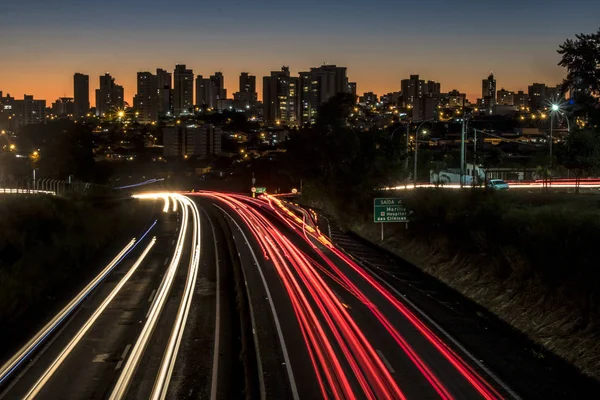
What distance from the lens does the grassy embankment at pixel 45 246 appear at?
73.0 feet

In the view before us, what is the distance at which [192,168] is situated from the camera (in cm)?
12462

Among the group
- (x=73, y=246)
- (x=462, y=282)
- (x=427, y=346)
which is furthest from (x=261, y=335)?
(x=73, y=246)

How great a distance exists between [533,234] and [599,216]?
8.36ft

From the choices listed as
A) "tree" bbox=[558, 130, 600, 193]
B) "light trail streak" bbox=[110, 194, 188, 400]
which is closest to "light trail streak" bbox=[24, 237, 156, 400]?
"light trail streak" bbox=[110, 194, 188, 400]

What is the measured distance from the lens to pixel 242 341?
17.5 meters

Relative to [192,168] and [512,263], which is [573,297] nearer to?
[512,263]

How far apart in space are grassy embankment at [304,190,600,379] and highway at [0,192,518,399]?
2716 mm

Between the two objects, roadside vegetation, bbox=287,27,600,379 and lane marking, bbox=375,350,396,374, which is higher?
roadside vegetation, bbox=287,27,600,379

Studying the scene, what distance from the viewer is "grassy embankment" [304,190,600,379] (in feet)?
54.3

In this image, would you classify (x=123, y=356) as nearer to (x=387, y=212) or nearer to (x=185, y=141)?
(x=387, y=212)

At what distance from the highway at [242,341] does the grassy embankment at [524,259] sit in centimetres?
272

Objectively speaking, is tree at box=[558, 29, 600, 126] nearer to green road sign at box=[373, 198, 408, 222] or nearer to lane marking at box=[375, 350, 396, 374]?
green road sign at box=[373, 198, 408, 222]

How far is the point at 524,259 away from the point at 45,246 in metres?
21.7

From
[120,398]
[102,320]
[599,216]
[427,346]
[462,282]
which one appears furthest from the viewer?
[462,282]
